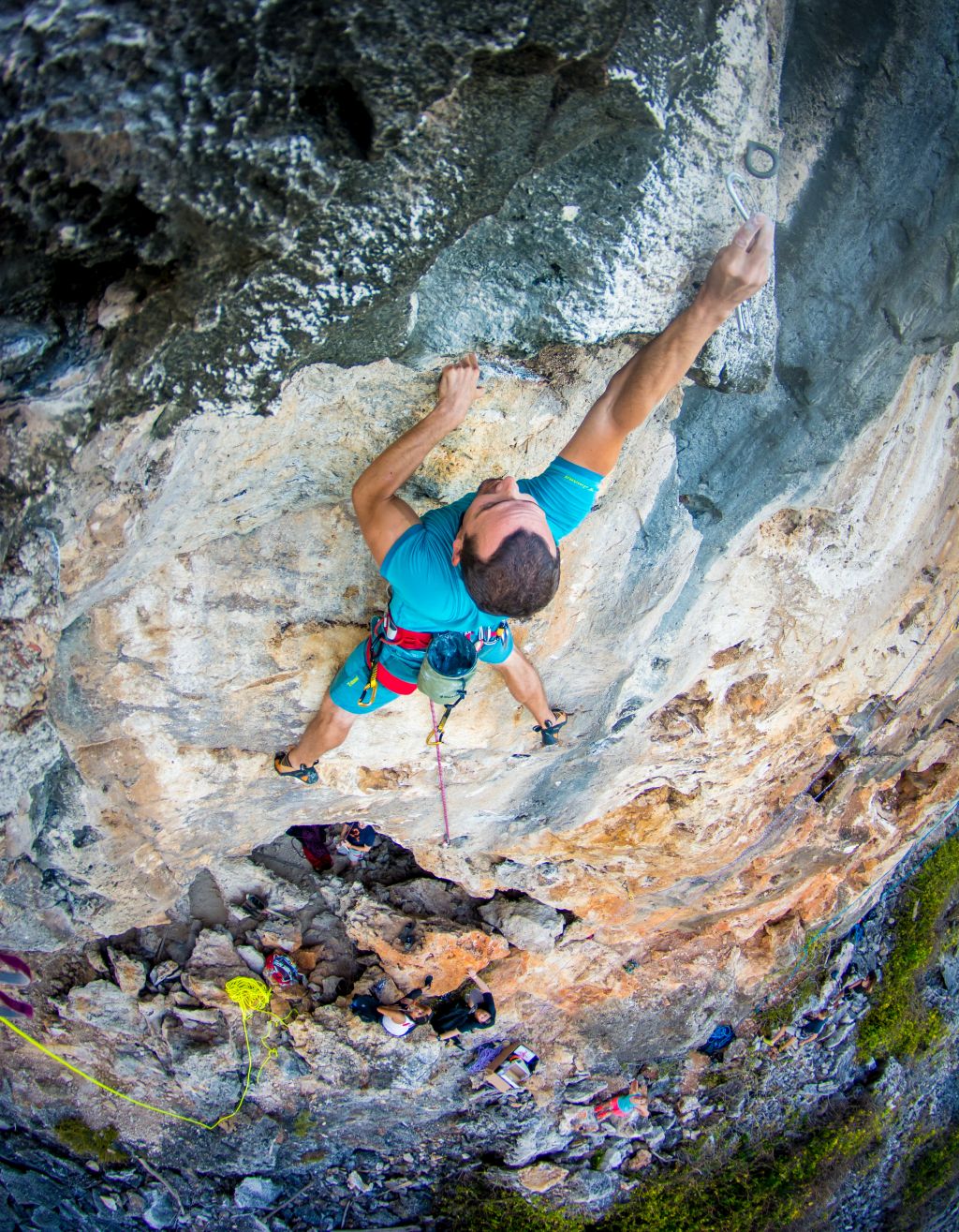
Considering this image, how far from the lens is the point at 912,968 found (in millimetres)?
6664

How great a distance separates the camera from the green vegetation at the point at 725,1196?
591 cm

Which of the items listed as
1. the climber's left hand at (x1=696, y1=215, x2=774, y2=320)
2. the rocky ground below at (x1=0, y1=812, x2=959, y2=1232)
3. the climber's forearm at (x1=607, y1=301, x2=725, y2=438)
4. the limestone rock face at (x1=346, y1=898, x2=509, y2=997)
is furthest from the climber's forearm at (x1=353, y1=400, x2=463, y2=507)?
the limestone rock face at (x1=346, y1=898, x2=509, y2=997)

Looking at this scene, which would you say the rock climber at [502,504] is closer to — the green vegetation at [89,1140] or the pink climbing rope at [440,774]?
the pink climbing rope at [440,774]

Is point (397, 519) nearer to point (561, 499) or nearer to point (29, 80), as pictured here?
point (561, 499)

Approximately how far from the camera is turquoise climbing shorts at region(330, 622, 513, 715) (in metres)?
2.83

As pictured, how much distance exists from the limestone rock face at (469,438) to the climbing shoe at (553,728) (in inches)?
4.6

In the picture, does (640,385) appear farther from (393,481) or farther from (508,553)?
(393,481)

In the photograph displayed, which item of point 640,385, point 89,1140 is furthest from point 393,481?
point 89,1140

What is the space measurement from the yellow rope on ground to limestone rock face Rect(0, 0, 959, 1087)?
0.11 metres

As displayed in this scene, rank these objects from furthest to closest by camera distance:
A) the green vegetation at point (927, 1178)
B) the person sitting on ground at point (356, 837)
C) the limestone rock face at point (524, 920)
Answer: the green vegetation at point (927, 1178) → the limestone rock face at point (524, 920) → the person sitting on ground at point (356, 837)

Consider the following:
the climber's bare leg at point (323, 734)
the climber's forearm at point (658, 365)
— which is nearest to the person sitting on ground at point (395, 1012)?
the climber's bare leg at point (323, 734)

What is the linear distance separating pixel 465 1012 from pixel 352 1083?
3.00ft

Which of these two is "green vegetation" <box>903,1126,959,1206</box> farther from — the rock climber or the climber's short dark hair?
the climber's short dark hair

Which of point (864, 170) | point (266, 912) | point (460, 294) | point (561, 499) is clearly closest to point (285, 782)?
point (266, 912)
